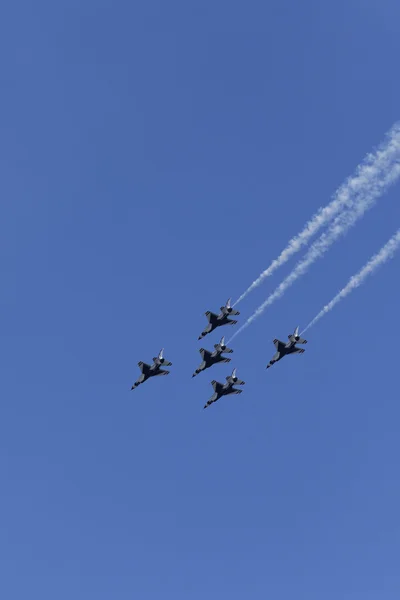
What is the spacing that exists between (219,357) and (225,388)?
4.36 metres

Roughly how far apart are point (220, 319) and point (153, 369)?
10.9 meters

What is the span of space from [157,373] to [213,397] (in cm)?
755

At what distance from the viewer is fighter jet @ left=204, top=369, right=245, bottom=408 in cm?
12875

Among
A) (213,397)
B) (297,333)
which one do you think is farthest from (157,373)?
(297,333)

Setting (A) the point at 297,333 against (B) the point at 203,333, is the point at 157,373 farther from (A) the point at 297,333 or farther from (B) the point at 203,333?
(A) the point at 297,333

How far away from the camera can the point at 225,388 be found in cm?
12912

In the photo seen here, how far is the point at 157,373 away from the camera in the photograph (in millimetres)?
130000

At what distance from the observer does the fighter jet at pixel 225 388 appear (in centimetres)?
12875

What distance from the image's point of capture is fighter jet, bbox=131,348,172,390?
129m

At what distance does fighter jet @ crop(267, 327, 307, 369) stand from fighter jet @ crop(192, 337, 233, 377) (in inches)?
213

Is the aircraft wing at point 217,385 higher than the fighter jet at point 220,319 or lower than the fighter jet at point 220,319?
lower

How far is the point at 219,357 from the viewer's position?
12731cm

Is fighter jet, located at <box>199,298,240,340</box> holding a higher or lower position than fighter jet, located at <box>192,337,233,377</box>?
higher

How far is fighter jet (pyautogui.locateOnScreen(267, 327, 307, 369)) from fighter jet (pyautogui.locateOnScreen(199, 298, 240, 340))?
610cm
